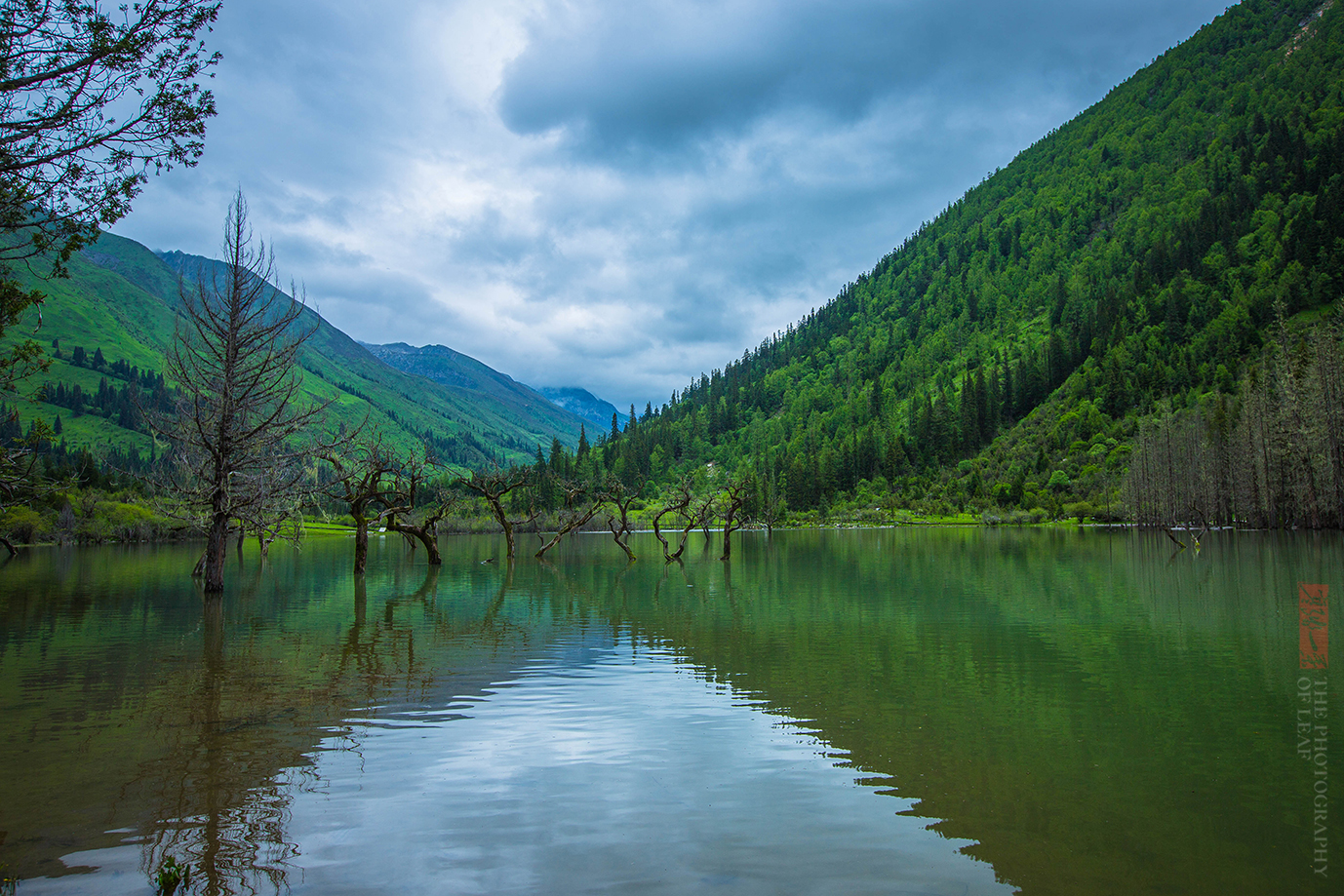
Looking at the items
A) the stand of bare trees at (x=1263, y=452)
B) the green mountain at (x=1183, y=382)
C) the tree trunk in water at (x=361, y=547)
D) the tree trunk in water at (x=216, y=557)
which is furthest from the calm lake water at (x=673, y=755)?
the green mountain at (x=1183, y=382)

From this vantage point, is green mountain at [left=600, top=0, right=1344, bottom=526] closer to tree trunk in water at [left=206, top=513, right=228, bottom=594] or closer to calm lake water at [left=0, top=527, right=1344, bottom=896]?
calm lake water at [left=0, top=527, right=1344, bottom=896]

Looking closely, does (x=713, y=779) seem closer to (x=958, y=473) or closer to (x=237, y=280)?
(x=237, y=280)

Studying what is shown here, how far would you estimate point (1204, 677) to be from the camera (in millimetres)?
13562

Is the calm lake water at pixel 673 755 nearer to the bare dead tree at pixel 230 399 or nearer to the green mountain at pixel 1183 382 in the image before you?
the bare dead tree at pixel 230 399

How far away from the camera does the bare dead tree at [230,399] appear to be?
969 inches

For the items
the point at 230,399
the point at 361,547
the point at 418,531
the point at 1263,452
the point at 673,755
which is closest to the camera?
the point at 673,755

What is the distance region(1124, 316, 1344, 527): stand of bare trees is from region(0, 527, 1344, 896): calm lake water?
198 feet

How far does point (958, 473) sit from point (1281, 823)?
16787 cm

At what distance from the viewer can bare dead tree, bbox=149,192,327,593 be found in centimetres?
2462

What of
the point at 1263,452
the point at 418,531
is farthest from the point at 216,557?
the point at 1263,452

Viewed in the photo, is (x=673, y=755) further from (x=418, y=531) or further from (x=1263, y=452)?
(x=1263, y=452)

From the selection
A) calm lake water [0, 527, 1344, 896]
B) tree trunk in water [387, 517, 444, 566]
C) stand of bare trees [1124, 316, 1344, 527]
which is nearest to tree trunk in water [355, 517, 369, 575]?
tree trunk in water [387, 517, 444, 566]

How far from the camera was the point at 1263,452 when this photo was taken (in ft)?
250

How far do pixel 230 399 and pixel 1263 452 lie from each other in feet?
306
